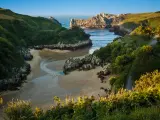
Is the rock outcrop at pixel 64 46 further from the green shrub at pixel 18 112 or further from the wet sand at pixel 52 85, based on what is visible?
the green shrub at pixel 18 112

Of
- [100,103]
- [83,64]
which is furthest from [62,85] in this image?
[100,103]

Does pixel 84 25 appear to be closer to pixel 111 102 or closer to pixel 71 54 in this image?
pixel 71 54

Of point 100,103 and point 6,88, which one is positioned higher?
point 100,103

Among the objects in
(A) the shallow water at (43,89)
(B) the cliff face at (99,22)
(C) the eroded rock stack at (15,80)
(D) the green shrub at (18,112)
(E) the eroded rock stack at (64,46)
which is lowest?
(A) the shallow water at (43,89)

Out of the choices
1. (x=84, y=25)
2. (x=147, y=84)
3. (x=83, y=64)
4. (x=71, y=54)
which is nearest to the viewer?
(x=147, y=84)

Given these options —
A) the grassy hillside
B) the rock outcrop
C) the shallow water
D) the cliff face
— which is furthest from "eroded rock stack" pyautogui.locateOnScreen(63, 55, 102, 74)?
the cliff face

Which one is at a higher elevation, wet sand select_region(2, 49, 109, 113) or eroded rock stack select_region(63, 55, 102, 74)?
eroded rock stack select_region(63, 55, 102, 74)

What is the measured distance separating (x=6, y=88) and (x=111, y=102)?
764 inches

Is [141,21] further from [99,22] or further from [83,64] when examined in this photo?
[83,64]

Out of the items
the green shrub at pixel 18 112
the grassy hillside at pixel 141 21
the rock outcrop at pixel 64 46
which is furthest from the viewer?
the grassy hillside at pixel 141 21

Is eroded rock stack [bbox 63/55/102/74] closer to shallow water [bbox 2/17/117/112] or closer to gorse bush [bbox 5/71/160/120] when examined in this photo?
shallow water [bbox 2/17/117/112]

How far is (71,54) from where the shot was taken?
232 feet

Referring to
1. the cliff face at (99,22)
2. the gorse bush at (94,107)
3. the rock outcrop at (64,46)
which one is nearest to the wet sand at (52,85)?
the gorse bush at (94,107)

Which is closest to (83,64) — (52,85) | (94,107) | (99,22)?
(52,85)
